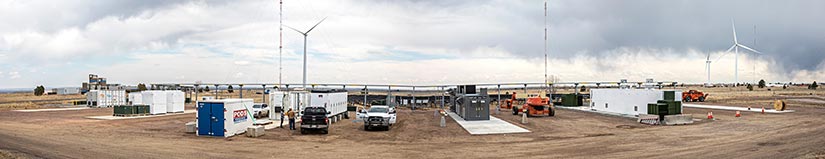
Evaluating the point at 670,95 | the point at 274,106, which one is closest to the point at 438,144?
the point at 274,106

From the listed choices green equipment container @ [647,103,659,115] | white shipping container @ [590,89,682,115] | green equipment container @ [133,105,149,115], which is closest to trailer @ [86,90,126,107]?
green equipment container @ [133,105,149,115]

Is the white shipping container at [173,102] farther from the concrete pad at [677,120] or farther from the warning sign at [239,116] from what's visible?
the concrete pad at [677,120]

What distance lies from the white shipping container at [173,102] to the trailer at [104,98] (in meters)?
17.2

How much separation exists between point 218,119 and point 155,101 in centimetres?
2739

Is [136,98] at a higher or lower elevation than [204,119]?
higher

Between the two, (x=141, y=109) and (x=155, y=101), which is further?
(x=155, y=101)

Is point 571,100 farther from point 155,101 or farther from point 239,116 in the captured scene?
point 155,101

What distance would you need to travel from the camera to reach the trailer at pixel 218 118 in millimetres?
27453

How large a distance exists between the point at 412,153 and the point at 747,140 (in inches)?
586

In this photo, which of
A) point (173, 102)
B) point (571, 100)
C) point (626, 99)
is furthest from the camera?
point (571, 100)

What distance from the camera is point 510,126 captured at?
3394 centimetres

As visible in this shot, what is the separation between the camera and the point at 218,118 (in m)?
27.5

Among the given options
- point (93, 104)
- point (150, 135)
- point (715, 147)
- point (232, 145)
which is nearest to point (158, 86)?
point (93, 104)

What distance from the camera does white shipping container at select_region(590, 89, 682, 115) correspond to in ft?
139
